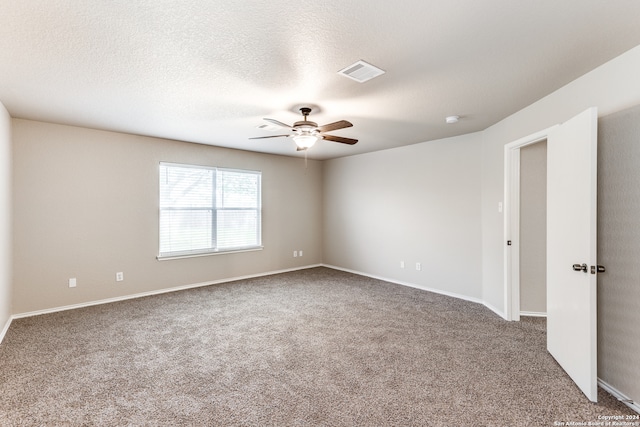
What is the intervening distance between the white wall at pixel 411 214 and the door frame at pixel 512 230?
2.41 feet

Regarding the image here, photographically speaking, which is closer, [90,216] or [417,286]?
[90,216]

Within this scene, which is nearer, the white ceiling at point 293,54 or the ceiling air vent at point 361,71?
the white ceiling at point 293,54

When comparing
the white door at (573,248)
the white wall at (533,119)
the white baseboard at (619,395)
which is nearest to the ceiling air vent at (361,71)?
the white door at (573,248)

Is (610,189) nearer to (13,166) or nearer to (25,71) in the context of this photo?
(25,71)

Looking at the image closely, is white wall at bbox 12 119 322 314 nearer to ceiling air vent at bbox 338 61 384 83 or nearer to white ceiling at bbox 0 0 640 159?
white ceiling at bbox 0 0 640 159

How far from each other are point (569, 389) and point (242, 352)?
2.69 m

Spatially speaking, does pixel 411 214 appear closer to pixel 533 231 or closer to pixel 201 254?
pixel 533 231

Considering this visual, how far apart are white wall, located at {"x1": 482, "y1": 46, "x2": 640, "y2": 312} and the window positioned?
4.04 meters

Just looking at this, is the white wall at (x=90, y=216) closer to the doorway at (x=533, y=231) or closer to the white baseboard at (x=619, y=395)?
the doorway at (x=533, y=231)

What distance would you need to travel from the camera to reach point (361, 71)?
2457mm

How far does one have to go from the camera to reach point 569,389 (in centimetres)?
225

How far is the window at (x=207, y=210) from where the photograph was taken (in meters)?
Answer: 4.95

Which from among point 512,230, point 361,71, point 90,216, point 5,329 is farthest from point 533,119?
point 5,329

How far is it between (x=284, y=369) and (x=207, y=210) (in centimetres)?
356
